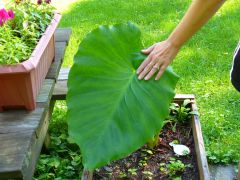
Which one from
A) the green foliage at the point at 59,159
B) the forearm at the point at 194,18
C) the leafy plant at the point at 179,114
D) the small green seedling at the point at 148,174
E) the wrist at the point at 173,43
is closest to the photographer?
the forearm at the point at 194,18

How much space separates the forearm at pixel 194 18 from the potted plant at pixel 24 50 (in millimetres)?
524

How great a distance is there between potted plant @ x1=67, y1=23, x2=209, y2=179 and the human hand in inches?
1.3

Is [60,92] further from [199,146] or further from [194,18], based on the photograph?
[194,18]

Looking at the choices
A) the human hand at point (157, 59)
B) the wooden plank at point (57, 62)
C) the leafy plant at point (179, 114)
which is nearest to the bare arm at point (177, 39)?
the human hand at point (157, 59)

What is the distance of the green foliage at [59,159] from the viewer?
2143 millimetres

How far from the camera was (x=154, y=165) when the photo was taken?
202 centimetres

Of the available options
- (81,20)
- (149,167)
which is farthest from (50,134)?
(81,20)

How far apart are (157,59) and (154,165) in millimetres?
715

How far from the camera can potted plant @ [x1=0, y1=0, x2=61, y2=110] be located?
4.98 feet

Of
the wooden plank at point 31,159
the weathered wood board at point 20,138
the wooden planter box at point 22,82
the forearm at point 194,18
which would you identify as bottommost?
the wooden plank at point 31,159

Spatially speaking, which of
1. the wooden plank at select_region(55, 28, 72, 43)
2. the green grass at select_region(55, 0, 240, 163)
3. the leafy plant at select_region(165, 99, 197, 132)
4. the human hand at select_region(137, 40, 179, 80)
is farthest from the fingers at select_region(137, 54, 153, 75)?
the green grass at select_region(55, 0, 240, 163)

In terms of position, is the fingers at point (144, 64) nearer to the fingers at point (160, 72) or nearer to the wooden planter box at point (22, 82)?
the fingers at point (160, 72)

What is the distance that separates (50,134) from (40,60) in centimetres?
85

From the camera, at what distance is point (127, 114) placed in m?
1.52
